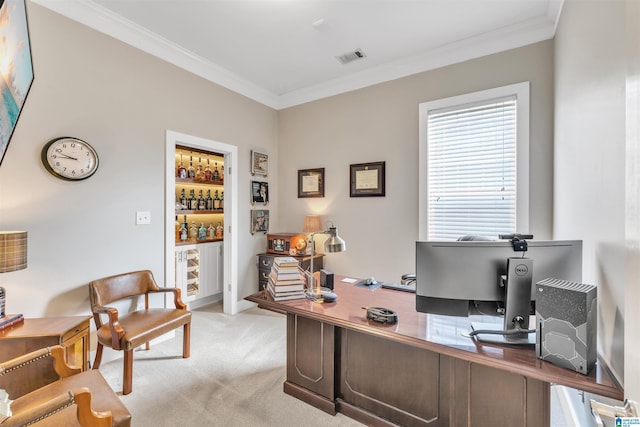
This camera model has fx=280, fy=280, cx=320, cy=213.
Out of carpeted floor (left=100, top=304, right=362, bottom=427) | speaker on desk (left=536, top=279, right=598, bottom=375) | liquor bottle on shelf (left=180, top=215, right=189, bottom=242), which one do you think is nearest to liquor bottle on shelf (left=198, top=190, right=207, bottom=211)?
liquor bottle on shelf (left=180, top=215, right=189, bottom=242)

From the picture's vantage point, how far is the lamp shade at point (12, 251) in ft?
5.59

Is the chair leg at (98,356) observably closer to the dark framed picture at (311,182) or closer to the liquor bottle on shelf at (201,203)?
the liquor bottle on shelf at (201,203)

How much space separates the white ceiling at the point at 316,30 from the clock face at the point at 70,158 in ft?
3.49

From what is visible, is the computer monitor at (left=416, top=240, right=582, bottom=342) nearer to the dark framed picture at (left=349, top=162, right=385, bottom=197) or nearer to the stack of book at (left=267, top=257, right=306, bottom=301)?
the stack of book at (left=267, top=257, right=306, bottom=301)

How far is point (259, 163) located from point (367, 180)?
161 cm

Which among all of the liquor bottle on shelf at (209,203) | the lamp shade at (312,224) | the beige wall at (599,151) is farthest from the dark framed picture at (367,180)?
the liquor bottle on shelf at (209,203)

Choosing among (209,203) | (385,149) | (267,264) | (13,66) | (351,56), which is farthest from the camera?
(209,203)

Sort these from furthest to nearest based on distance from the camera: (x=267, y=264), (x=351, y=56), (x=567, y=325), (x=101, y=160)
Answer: (x=267, y=264), (x=351, y=56), (x=101, y=160), (x=567, y=325)

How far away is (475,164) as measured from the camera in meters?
2.95

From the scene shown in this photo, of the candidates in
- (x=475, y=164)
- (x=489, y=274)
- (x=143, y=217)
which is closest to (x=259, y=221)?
(x=143, y=217)

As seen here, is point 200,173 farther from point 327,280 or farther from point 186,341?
point 327,280

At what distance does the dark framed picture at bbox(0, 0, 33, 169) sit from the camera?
1.54m

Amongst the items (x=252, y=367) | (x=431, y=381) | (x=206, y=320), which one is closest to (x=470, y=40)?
(x=431, y=381)

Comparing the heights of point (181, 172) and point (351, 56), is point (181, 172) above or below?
below
